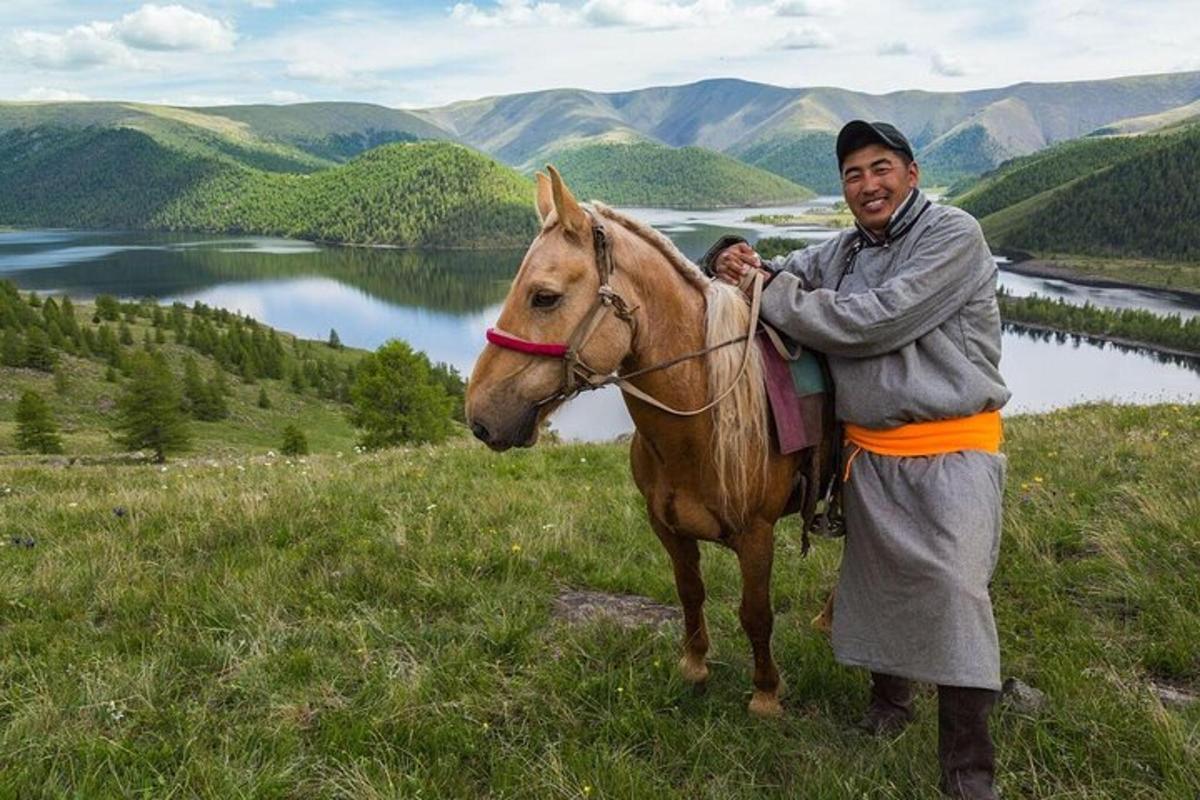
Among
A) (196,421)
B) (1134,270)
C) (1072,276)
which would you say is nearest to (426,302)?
(196,421)

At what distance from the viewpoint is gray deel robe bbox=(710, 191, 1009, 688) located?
2.93 meters

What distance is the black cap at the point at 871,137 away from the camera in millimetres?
3105

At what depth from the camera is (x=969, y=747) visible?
2.96 metres

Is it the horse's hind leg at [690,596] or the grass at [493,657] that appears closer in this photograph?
the grass at [493,657]

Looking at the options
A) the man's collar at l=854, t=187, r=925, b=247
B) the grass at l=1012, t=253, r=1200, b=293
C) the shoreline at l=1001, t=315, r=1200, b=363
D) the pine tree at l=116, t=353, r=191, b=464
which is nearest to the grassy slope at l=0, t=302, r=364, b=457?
the pine tree at l=116, t=353, r=191, b=464

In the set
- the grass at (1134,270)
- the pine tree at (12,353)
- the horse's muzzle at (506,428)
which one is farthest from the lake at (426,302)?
the pine tree at (12,353)

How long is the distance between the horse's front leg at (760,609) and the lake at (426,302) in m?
40.8

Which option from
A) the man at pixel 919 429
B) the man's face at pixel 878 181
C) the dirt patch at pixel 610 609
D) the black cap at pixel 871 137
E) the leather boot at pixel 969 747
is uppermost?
the black cap at pixel 871 137

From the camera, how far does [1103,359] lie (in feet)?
264

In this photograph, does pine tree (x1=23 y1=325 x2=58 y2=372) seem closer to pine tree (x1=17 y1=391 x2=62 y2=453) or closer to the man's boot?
pine tree (x1=17 y1=391 x2=62 y2=453)

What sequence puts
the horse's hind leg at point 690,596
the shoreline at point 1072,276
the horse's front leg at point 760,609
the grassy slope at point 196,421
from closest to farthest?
the horse's front leg at point 760,609
the horse's hind leg at point 690,596
the grassy slope at point 196,421
the shoreline at point 1072,276

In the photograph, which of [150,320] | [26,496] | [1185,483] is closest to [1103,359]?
[1185,483]

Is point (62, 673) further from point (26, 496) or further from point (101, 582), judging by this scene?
point (26, 496)

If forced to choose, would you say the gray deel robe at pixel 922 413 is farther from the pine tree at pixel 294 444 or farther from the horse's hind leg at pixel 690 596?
the pine tree at pixel 294 444
